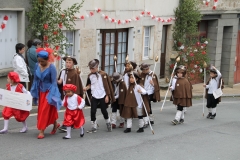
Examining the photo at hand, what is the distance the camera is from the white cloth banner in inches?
369

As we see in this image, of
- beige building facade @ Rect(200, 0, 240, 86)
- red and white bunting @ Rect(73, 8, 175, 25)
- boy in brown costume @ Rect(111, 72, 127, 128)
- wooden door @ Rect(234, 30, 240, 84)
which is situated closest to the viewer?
boy in brown costume @ Rect(111, 72, 127, 128)

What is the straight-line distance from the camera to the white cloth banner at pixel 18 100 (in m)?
9.38

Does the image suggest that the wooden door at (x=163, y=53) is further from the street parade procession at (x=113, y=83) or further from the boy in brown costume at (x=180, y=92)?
the boy in brown costume at (x=180, y=92)

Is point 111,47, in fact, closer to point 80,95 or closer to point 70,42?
point 70,42

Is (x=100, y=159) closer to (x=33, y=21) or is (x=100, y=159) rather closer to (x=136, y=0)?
(x=33, y=21)

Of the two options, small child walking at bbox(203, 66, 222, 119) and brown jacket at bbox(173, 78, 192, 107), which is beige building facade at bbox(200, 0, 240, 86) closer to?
small child walking at bbox(203, 66, 222, 119)

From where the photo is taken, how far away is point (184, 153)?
29.8ft

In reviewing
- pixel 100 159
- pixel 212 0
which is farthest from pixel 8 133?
pixel 212 0

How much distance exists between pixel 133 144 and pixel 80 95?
163cm

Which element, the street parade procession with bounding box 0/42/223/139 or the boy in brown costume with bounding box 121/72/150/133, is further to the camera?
the boy in brown costume with bounding box 121/72/150/133

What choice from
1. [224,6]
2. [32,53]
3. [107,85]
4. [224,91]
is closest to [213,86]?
[107,85]

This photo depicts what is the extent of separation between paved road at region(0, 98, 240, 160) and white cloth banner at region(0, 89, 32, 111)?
583 millimetres

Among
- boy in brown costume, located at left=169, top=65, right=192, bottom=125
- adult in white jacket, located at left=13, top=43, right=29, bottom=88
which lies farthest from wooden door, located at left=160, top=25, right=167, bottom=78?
adult in white jacket, located at left=13, top=43, right=29, bottom=88

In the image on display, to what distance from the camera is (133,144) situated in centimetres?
946
